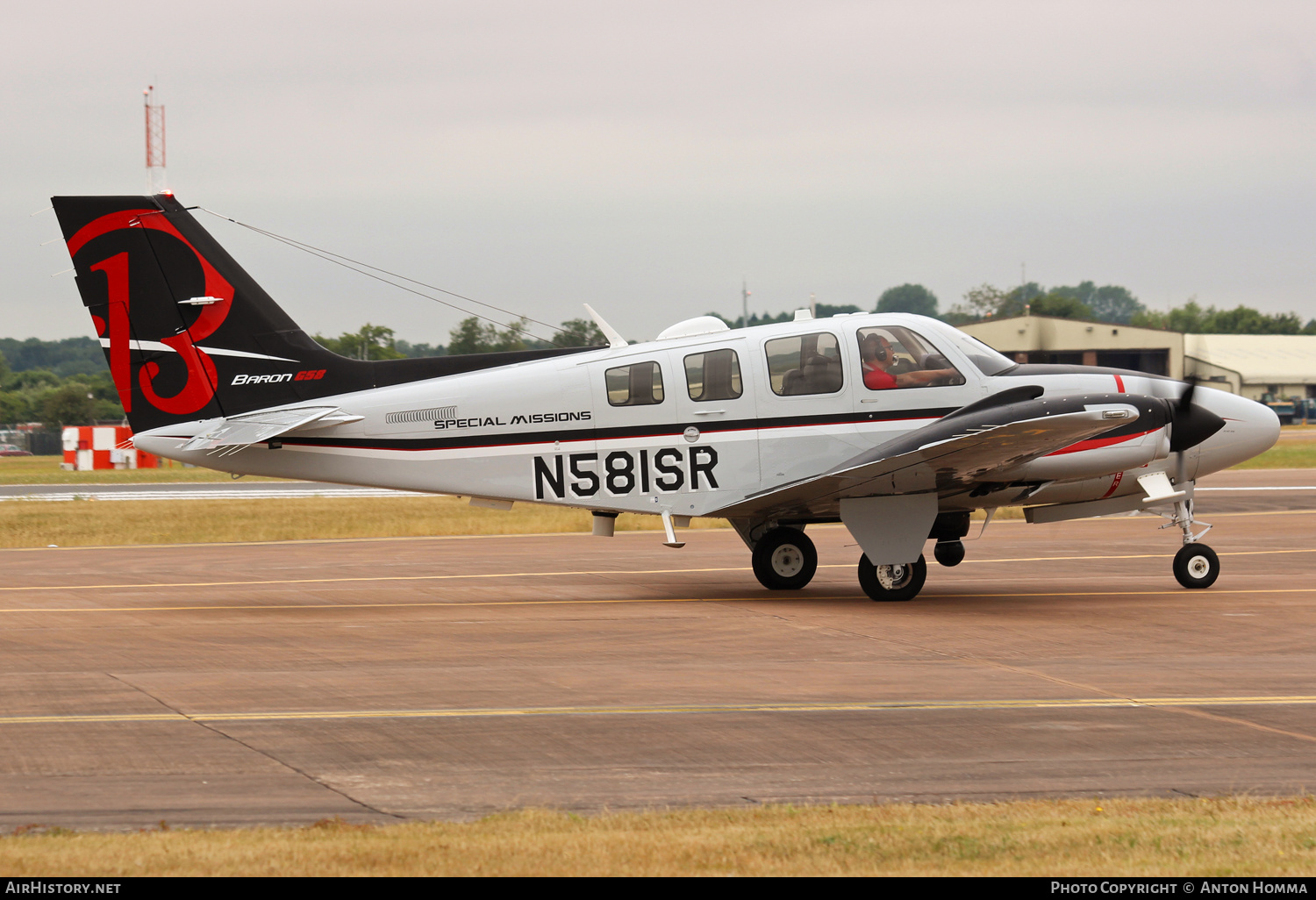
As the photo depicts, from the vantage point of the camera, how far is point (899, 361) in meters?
15.7

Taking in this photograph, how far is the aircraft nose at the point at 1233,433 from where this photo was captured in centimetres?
1617

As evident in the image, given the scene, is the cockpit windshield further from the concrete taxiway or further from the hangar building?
the hangar building

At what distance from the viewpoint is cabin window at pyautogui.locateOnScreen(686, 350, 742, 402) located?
1563 centimetres

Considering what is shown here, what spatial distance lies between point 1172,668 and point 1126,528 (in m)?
16.0

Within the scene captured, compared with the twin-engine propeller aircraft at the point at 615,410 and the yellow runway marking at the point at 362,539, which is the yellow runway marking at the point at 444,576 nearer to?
the twin-engine propeller aircraft at the point at 615,410

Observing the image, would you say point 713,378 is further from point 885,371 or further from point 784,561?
point 784,561

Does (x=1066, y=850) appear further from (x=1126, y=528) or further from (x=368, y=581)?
(x=1126, y=528)

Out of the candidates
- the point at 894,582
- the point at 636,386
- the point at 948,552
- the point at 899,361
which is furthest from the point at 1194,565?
the point at 636,386

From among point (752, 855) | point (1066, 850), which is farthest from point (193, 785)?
point (1066, 850)

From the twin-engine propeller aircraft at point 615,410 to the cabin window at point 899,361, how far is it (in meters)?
0.02

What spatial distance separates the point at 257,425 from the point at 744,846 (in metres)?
11.3

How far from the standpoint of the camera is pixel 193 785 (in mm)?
7504

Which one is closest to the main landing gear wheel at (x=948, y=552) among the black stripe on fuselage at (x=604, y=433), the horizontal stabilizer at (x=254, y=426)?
the black stripe on fuselage at (x=604, y=433)

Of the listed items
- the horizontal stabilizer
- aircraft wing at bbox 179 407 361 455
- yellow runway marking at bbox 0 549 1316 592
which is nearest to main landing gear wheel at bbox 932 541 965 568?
yellow runway marking at bbox 0 549 1316 592
